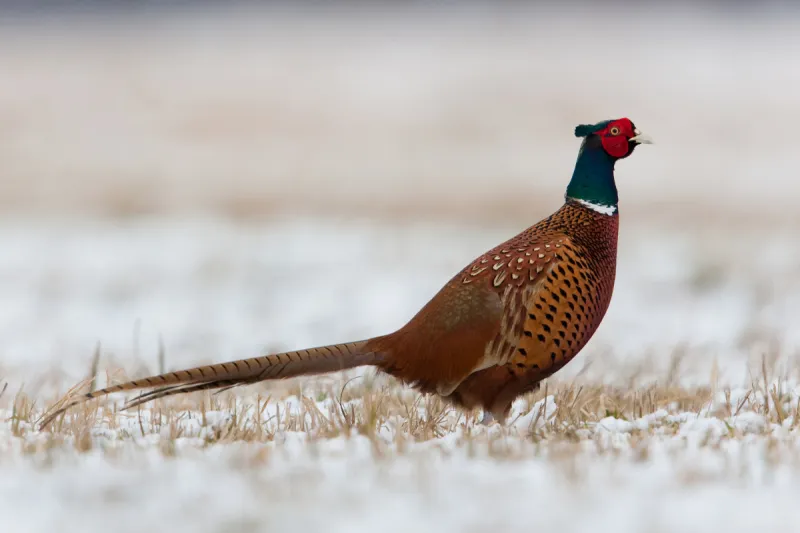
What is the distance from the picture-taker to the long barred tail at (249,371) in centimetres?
445

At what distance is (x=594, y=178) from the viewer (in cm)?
530

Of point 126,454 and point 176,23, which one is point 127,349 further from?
point 176,23

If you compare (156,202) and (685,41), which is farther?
(685,41)

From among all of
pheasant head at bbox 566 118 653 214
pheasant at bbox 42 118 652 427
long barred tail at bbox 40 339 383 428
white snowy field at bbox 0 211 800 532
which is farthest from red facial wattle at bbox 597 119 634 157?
long barred tail at bbox 40 339 383 428

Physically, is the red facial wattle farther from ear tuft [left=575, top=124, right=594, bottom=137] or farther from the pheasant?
the pheasant

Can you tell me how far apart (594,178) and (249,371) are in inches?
74.0

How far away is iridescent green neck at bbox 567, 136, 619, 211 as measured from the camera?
5.27 meters

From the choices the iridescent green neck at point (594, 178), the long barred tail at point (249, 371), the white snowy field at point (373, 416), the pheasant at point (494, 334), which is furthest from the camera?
the iridescent green neck at point (594, 178)

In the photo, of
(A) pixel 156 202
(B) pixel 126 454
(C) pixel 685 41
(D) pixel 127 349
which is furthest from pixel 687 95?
(B) pixel 126 454

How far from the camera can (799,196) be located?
50.4 feet

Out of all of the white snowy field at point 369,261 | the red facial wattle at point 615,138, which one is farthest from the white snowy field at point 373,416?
the red facial wattle at point 615,138

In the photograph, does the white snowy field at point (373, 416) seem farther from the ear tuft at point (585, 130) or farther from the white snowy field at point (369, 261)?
the ear tuft at point (585, 130)

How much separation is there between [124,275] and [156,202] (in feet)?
12.0

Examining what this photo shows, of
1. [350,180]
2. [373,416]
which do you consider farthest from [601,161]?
[350,180]
